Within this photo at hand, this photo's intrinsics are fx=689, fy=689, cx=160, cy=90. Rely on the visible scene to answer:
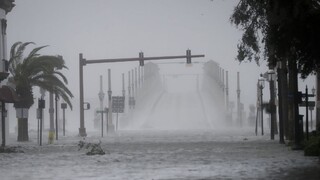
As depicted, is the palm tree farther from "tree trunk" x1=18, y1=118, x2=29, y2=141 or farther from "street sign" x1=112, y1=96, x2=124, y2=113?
"street sign" x1=112, y1=96, x2=124, y2=113

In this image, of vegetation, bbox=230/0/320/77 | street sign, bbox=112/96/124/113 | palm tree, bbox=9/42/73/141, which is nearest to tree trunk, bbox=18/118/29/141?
palm tree, bbox=9/42/73/141

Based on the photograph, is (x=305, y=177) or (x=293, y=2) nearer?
(x=305, y=177)

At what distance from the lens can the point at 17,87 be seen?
46.2 m

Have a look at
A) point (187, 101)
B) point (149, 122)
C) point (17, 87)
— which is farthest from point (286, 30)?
point (187, 101)

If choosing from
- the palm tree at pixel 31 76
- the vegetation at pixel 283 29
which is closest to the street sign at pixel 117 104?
the palm tree at pixel 31 76

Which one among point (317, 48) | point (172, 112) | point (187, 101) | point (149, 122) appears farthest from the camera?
point (187, 101)

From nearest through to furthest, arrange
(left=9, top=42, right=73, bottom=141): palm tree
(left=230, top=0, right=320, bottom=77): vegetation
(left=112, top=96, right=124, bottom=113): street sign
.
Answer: (left=230, top=0, right=320, bottom=77): vegetation < (left=9, top=42, right=73, bottom=141): palm tree < (left=112, top=96, right=124, bottom=113): street sign

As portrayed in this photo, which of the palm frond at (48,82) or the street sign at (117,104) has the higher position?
the palm frond at (48,82)

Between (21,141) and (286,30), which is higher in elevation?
(286,30)

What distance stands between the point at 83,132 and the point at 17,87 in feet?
38.8

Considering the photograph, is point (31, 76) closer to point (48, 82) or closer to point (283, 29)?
point (48, 82)

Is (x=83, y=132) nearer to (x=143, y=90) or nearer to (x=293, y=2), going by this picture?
(x=293, y=2)

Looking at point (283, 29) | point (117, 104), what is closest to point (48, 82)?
point (117, 104)

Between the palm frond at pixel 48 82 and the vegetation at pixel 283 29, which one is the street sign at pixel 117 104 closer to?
the palm frond at pixel 48 82
